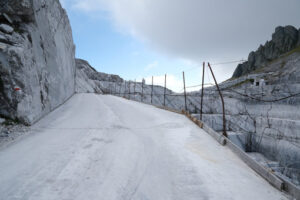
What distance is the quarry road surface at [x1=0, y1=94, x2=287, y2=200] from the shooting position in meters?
2.55

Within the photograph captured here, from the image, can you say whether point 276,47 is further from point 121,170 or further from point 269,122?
point 121,170

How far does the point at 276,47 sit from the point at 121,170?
77556 mm

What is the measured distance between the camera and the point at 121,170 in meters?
3.21

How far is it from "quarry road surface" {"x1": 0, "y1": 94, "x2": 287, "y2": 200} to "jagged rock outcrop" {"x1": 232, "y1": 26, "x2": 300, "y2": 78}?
219ft

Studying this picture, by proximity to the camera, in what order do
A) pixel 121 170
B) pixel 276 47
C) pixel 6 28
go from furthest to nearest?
1. pixel 276 47
2. pixel 6 28
3. pixel 121 170

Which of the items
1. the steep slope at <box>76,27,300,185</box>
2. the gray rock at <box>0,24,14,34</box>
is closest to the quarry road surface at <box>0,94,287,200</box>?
the gray rock at <box>0,24,14,34</box>

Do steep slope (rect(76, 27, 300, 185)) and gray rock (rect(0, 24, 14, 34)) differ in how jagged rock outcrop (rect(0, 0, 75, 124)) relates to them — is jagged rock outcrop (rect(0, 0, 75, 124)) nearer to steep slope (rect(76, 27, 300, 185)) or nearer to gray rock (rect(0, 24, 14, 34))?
gray rock (rect(0, 24, 14, 34))

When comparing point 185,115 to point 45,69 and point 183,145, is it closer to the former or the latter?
point 183,145

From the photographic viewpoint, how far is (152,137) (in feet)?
17.9

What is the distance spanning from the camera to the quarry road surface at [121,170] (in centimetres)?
255

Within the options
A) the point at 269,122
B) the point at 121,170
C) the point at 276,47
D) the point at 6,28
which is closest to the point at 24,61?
the point at 6,28

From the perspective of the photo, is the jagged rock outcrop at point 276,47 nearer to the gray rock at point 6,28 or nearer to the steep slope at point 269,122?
the steep slope at point 269,122

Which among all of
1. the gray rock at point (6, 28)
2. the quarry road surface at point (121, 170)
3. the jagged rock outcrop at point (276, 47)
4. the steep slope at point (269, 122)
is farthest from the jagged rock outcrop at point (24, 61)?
the jagged rock outcrop at point (276, 47)

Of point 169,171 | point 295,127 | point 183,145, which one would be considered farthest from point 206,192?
point 295,127
